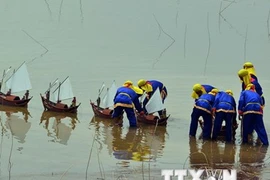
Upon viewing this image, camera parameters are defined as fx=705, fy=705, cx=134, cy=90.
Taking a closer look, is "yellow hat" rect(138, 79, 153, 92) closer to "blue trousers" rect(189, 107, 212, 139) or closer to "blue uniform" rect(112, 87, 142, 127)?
"blue uniform" rect(112, 87, 142, 127)

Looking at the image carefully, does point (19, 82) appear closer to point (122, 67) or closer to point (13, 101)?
point (13, 101)

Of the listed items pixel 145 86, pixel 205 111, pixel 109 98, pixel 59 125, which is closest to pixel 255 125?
pixel 205 111

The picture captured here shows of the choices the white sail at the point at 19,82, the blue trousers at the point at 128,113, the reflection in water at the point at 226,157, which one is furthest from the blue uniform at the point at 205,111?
the white sail at the point at 19,82

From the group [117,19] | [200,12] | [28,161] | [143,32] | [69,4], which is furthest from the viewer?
[69,4]

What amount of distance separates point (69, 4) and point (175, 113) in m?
22.3

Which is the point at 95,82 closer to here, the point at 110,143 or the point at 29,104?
the point at 29,104

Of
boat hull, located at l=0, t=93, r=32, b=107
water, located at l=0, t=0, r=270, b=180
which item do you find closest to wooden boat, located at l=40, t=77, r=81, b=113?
water, located at l=0, t=0, r=270, b=180

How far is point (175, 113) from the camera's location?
16.5 m

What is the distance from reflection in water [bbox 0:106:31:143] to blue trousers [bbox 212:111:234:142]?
3.68 meters

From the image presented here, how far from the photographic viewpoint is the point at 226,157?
493 inches

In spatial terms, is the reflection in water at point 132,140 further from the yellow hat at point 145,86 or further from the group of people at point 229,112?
the yellow hat at point 145,86

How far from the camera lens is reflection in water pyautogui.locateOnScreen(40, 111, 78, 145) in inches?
542

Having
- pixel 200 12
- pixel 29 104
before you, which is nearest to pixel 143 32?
pixel 200 12

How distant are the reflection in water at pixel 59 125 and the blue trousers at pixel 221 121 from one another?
2871mm
